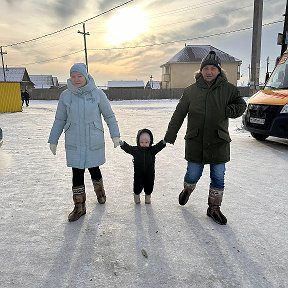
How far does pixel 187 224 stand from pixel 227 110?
1.23 m

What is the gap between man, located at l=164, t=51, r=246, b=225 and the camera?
2.87m

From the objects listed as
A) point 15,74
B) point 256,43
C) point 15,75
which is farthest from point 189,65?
point 15,74

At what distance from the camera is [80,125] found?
305 cm

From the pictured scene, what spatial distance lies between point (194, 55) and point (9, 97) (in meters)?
33.9

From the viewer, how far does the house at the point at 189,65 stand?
45381mm

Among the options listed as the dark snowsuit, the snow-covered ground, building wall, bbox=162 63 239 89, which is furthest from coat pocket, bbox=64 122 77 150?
building wall, bbox=162 63 239 89

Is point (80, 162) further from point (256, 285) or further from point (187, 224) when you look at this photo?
point (256, 285)

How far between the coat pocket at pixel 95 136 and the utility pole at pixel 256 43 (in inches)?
419

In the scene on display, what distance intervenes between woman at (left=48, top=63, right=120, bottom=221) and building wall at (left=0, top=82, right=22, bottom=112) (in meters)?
17.4

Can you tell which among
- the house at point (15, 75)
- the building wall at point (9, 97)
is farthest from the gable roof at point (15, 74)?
the building wall at point (9, 97)

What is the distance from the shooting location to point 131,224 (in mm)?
2969

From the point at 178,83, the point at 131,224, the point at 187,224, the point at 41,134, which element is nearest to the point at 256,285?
the point at 187,224

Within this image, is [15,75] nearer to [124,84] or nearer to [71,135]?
[124,84]

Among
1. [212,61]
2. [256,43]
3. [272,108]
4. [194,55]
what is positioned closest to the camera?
[212,61]
